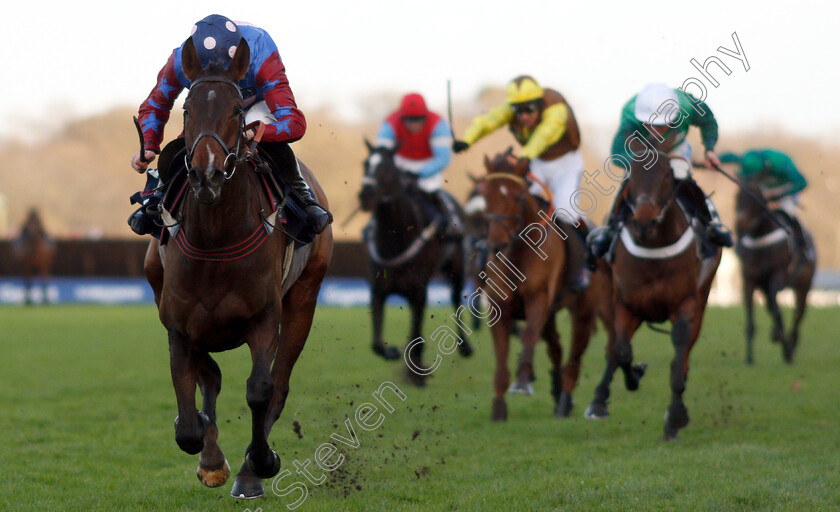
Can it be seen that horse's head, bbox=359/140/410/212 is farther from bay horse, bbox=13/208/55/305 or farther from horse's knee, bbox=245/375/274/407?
bay horse, bbox=13/208/55/305

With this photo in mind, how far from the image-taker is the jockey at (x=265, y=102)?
4512 millimetres

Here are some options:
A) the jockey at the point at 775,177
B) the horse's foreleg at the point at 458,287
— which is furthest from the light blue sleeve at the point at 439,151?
the jockey at the point at 775,177

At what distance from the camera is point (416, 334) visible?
377 inches

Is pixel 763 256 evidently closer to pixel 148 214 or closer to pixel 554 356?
pixel 554 356

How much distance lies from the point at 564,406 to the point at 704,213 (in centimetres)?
193

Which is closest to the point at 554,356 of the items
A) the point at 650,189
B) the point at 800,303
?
the point at 650,189

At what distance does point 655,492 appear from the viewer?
4.89m

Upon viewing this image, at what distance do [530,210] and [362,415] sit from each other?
7.34ft

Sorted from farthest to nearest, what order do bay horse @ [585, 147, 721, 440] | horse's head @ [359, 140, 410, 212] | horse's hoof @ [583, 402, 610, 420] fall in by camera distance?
horse's head @ [359, 140, 410, 212], horse's hoof @ [583, 402, 610, 420], bay horse @ [585, 147, 721, 440]

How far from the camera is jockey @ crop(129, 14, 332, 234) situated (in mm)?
4512

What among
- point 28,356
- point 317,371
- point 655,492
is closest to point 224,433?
point 655,492

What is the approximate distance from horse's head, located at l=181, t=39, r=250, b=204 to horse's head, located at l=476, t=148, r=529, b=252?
13.2 ft

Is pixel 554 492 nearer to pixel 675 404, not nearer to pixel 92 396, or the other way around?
pixel 675 404

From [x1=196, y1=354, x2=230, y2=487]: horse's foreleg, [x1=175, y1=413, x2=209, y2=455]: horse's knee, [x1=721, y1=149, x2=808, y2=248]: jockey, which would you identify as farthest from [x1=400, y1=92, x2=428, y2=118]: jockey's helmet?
[x1=175, y1=413, x2=209, y2=455]: horse's knee
